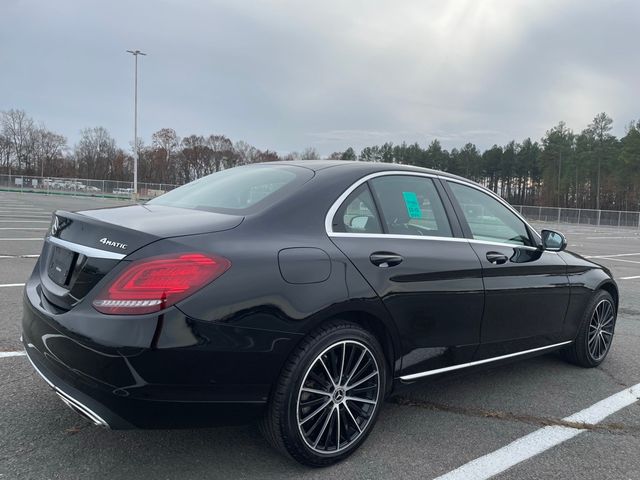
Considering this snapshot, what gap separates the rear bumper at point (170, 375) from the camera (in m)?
2.26

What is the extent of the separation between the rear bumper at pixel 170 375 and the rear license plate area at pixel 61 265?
19cm

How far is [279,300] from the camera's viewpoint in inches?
98.3

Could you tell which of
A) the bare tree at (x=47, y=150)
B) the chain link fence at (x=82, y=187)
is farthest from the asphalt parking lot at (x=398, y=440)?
the bare tree at (x=47, y=150)

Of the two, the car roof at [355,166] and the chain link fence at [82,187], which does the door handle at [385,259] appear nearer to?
the car roof at [355,166]

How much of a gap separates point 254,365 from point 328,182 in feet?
3.82

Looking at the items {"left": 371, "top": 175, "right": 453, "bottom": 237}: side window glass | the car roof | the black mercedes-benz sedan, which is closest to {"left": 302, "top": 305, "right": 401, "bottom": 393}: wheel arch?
the black mercedes-benz sedan

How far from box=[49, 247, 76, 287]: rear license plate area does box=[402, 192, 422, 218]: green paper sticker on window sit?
1954 mm

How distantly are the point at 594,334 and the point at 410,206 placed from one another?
243 centimetres

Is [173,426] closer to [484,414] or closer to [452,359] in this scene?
[452,359]

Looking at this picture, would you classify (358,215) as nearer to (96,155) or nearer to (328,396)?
(328,396)

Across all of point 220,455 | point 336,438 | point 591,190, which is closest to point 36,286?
point 220,455

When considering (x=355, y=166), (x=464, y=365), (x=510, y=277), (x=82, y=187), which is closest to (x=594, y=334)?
(x=510, y=277)

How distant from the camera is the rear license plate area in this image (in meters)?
2.60

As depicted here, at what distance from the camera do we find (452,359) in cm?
331
